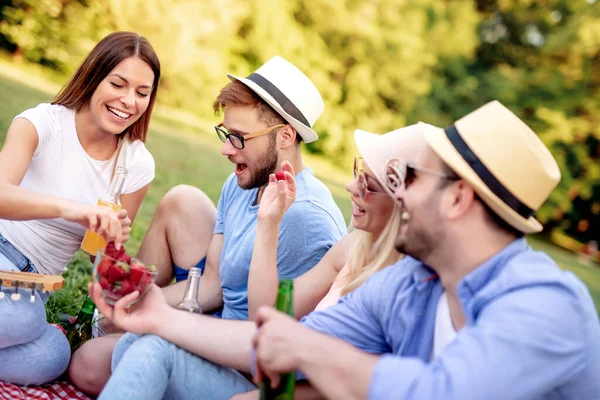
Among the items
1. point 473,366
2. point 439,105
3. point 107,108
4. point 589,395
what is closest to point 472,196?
point 473,366

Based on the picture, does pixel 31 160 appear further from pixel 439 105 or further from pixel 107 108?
pixel 439 105

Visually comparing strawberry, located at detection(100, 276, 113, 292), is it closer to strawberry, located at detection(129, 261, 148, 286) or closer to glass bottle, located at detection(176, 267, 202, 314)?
strawberry, located at detection(129, 261, 148, 286)

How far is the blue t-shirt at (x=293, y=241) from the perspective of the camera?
367cm

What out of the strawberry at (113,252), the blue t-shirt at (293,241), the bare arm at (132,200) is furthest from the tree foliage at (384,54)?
the strawberry at (113,252)

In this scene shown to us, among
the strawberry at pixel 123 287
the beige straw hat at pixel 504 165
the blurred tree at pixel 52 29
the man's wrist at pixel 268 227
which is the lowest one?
the strawberry at pixel 123 287

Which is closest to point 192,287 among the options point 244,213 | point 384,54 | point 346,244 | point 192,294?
point 192,294

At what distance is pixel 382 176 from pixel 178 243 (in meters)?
1.84

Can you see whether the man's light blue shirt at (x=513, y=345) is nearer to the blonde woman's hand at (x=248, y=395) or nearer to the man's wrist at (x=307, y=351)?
the man's wrist at (x=307, y=351)

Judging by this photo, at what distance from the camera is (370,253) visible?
122 inches

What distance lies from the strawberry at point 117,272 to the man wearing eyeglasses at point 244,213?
916 mm

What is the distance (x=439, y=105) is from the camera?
2762 centimetres

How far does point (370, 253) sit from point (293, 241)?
691mm

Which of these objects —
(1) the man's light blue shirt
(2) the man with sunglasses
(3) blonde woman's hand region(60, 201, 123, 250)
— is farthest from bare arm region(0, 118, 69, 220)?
(1) the man's light blue shirt

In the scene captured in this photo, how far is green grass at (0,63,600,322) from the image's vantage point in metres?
5.09
